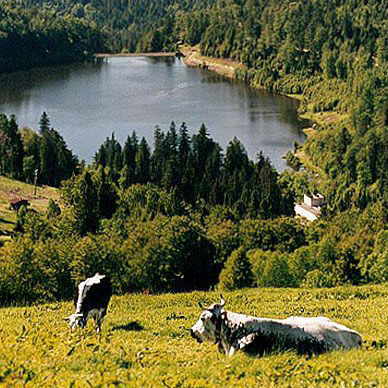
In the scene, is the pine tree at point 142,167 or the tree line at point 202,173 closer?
the tree line at point 202,173

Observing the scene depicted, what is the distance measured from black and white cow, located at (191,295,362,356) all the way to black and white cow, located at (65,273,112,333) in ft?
13.2

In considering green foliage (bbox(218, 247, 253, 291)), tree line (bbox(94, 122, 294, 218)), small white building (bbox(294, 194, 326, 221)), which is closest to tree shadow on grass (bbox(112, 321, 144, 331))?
green foliage (bbox(218, 247, 253, 291))

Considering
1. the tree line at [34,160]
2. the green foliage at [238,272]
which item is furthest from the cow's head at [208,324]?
the tree line at [34,160]

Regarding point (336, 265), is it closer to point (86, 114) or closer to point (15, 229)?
point (15, 229)

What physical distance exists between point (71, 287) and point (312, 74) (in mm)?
153368

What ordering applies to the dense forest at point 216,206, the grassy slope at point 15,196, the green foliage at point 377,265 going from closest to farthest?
1. the green foliage at point 377,265
2. the dense forest at point 216,206
3. the grassy slope at point 15,196

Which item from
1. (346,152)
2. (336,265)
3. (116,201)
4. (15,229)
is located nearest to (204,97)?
(346,152)

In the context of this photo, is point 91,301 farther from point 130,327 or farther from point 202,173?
point 202,173

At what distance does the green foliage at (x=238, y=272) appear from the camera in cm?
3856

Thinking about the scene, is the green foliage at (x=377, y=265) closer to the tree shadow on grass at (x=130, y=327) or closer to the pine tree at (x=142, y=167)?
the tree shadow on grass at (x=130, y=327)

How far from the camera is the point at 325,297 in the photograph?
82.4 feet

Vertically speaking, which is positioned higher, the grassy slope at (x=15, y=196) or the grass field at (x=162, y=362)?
the grass field at (x=162, y=362)

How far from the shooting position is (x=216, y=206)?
7706 centimetres

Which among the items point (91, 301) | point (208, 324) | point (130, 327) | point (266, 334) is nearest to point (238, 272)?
point (130, 327)
